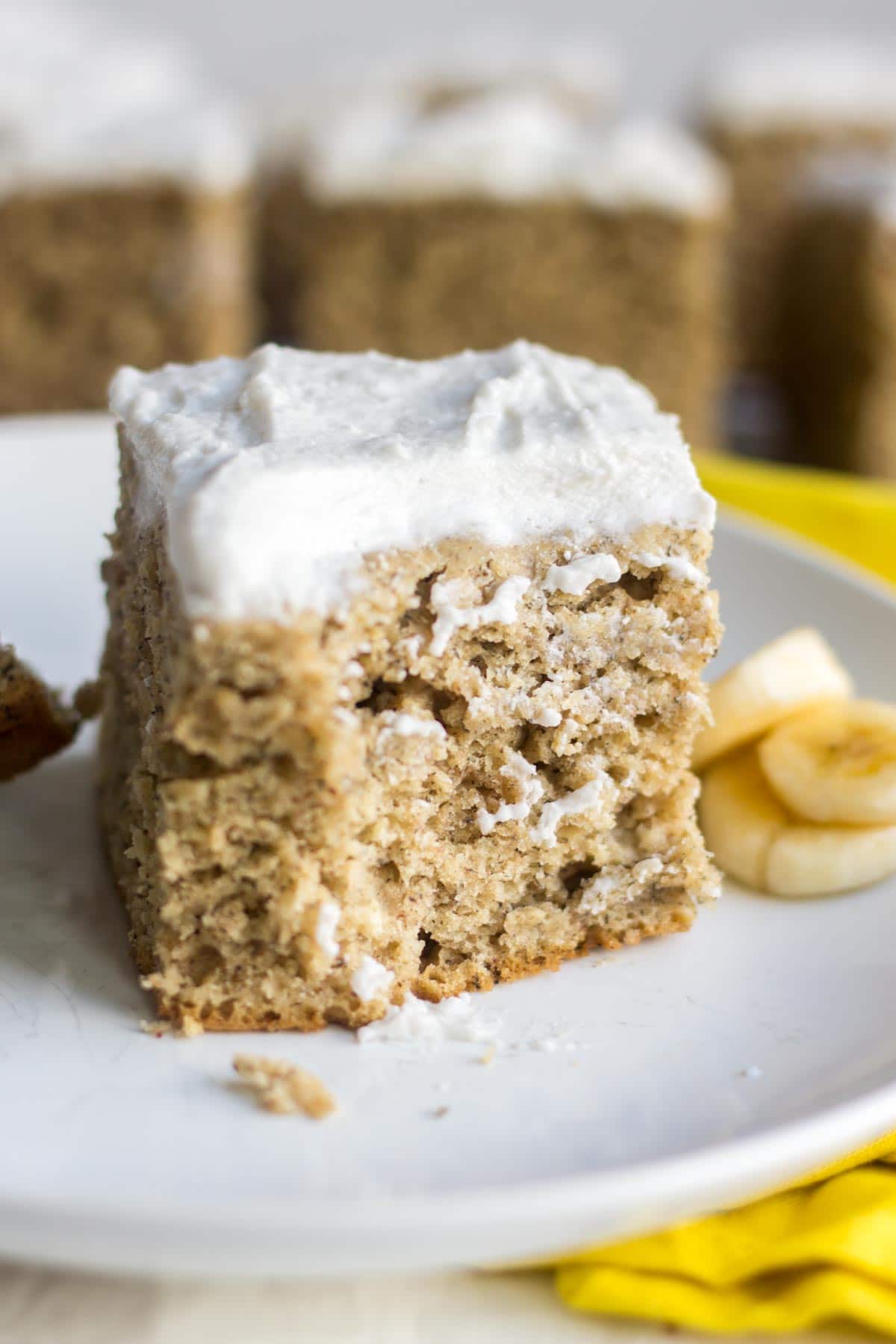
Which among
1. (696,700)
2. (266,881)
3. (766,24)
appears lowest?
(266,881)

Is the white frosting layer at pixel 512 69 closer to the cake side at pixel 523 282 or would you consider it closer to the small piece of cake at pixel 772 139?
the small piece of cake at pixel 772 139

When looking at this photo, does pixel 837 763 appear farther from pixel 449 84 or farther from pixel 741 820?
pixel 449 84

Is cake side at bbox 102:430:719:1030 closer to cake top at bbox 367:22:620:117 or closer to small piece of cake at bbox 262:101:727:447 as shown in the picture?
small piece of cake at bbox 262:101:727:447

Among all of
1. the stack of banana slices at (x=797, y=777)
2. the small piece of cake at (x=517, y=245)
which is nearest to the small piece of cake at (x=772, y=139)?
the small piece of cake at (x=517, y=245)

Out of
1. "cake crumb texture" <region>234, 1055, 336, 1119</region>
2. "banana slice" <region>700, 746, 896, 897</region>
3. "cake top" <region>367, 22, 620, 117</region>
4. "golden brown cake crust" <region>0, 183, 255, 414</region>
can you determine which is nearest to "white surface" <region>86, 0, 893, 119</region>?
"cake top" <region>367, 22, 620, 117</region>

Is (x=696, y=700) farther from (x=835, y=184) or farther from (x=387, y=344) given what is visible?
(x=835, y=184)

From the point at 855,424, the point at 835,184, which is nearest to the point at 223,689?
the point at 855,424

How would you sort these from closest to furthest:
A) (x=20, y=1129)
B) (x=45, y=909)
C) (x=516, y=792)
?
(x=20, y=1129)
(x=516, y=792)
(x=45, y=909)
